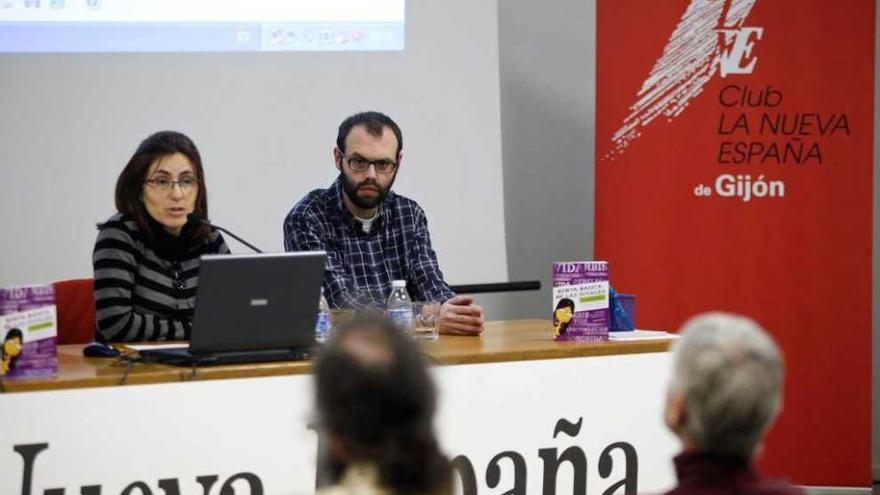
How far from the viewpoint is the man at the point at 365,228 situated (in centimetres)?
346

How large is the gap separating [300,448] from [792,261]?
245 centimetres

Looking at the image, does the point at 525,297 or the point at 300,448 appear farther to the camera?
the point at 525,297

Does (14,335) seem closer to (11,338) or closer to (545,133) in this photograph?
(11,338)

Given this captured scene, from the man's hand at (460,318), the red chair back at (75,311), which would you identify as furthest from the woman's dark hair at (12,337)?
the man's hand at (460,318)

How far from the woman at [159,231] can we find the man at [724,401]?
190 cm

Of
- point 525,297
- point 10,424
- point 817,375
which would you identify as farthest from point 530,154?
point 10,424

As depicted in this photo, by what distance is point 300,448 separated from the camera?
2.48 m

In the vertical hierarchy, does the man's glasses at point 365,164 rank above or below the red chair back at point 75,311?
above

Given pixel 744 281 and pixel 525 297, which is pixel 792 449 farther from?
pixel 525 297

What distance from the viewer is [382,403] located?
109 cm

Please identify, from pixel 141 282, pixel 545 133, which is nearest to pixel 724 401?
pixel 141 282

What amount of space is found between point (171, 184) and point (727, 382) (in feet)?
6.69

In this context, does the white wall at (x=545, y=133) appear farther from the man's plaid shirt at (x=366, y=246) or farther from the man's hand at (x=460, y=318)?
the man's hand at (x=460, y=318)

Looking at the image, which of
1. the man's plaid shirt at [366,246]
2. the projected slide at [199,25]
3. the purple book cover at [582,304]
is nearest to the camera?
the purple book cover at [582,304]
